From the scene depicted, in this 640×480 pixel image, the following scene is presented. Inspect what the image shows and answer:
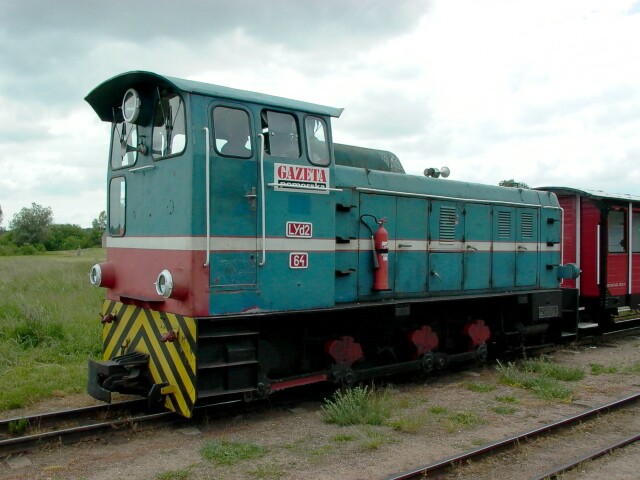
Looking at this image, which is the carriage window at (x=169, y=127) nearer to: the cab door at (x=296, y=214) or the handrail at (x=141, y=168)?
the handrail at (x=141, y=168)

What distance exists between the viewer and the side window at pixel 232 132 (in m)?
6.03

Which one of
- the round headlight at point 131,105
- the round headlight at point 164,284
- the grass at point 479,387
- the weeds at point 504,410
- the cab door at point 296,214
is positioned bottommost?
the weeds at point 504,410

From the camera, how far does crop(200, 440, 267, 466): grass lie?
522cm

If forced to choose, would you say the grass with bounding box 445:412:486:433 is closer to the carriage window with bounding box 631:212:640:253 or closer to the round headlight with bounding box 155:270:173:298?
the round headlight with bounding box 155:270:173:298

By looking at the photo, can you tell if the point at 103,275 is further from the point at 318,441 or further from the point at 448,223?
the point at 448,223

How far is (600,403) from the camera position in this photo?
7328 millimetres

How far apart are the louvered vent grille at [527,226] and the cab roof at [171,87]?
4748mm

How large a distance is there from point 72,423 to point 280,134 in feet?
12.5

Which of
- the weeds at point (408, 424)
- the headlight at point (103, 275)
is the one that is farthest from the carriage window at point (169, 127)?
Result: the weeds at point (408, 424)

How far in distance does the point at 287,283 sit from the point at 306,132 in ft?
5.66

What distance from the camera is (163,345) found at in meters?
6.22

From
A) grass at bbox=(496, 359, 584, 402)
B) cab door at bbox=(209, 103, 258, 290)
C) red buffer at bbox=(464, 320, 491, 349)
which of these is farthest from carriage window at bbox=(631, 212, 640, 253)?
cab door at bbox=(209, 103, 258, 290)

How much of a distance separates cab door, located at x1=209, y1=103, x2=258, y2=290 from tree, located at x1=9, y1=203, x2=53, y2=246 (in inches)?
2243

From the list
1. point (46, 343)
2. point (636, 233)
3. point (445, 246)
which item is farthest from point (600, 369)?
point (46, 343)
